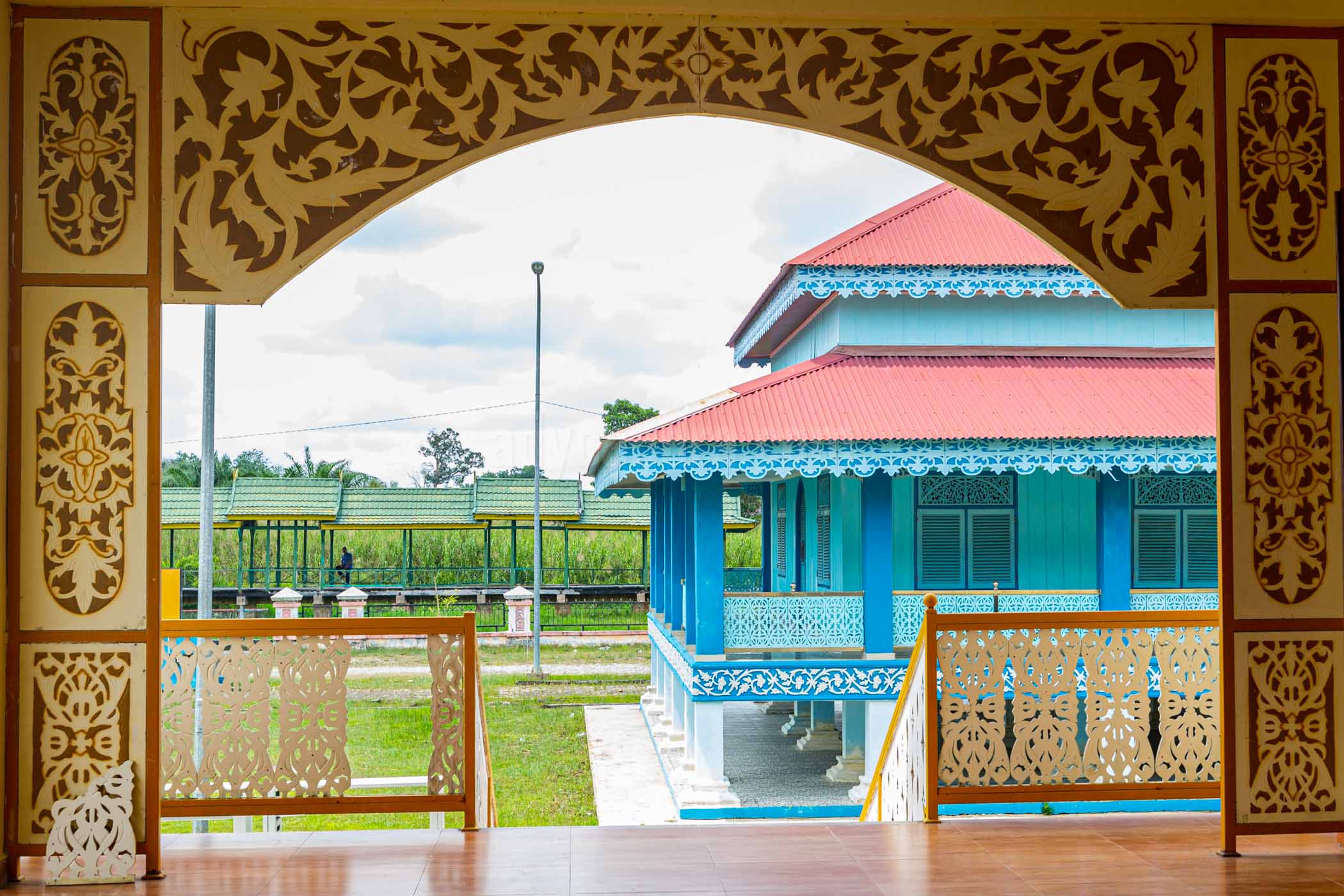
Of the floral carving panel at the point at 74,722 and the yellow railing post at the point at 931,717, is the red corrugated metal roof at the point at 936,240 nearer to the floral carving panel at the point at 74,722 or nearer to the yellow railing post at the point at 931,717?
the yellow railing post at the point at 931,717

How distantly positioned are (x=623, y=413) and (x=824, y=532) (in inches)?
1237

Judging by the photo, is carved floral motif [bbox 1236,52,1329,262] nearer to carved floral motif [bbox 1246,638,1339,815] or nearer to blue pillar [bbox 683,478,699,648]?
carved floral motif [bbox 1246,638,1339,815]

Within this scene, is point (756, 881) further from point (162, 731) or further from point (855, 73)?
point (855, 73)

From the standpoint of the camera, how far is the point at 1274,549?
4645 mm

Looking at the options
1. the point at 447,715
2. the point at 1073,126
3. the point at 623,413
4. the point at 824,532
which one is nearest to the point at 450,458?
the point at 623,413

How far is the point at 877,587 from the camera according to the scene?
36.1ft

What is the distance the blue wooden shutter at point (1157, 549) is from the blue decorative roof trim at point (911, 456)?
1.72m

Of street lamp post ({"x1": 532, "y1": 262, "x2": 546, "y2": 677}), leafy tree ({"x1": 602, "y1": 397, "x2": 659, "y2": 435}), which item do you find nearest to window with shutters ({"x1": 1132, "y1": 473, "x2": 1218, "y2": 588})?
street lamp post ({"x1": 532, "y1": 262, "x2": 546, "y2": 677})

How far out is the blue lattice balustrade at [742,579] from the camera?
21381mm

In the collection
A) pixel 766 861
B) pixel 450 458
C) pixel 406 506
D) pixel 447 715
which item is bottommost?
pixel 766 861

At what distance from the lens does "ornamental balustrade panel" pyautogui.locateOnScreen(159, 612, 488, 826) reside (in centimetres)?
492

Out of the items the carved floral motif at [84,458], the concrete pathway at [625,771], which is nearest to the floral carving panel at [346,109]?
the carved floral motif at [84,458]

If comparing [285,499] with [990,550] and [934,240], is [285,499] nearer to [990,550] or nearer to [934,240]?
[934,240]

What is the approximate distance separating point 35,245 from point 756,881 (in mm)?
3498
